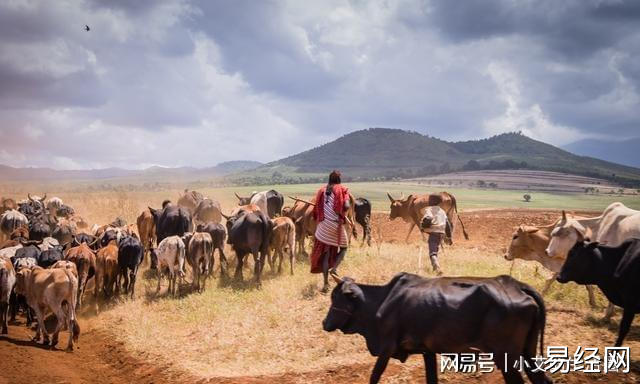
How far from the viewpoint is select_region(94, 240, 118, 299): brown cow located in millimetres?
11922

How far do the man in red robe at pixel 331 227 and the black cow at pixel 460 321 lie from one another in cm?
424

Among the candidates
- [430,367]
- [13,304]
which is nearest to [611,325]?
[430,367]

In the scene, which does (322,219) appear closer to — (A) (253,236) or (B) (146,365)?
(A) (253,236)

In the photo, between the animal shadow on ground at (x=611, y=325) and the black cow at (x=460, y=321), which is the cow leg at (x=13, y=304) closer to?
the black cow at (x=460, y=321)

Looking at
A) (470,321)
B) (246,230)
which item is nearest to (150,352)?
(246,230)

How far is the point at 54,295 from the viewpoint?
9078mm

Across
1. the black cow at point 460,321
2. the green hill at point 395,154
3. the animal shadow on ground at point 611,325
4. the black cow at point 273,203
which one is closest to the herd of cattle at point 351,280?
the black cow at point 460,321

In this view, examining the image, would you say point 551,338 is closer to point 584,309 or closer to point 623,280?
point 623,280

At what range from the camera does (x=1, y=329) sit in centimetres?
1011

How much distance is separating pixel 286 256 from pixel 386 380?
955 centimetres

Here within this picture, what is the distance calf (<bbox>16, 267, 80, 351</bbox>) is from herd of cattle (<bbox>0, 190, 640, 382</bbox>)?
→ 0.02 meters

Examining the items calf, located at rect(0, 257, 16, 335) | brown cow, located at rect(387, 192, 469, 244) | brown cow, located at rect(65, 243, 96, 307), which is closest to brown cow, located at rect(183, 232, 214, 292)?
brown cow, located at rect(65, 243, 96, 307)

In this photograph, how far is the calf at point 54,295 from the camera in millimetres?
9055

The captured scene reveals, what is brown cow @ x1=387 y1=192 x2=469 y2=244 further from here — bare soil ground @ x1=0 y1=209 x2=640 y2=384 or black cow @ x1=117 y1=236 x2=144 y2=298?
black cow @ x1=117 y1=236 x2=144 y2=298
